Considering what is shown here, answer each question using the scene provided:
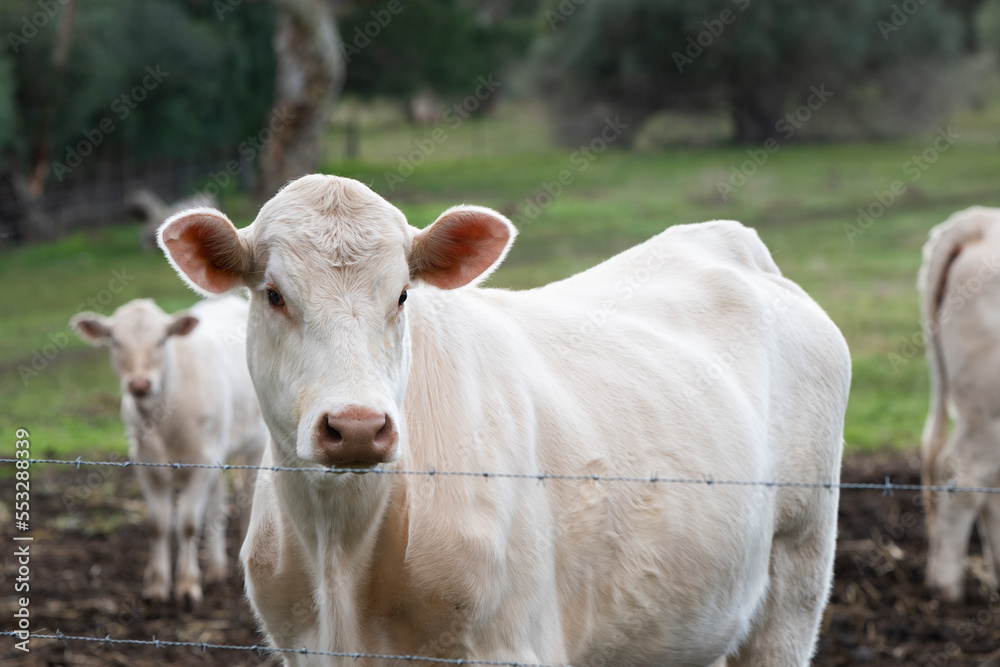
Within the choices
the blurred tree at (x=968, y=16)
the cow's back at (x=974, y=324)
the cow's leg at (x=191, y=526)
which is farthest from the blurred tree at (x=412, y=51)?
the cow's back at (x=974, y=324)

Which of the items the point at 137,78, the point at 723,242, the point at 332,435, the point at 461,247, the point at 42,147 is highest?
the point at 137,78

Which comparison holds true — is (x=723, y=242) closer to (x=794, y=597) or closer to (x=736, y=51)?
(x=794, y=597)

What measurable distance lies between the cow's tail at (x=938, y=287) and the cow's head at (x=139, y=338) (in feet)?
16.4

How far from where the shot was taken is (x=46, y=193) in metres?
24.4

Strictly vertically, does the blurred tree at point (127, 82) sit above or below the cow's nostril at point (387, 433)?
above

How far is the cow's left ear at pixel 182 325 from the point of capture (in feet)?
24.3

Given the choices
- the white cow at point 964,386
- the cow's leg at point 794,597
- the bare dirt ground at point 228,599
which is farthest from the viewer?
the white cow at point 964,386

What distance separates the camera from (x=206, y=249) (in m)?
3.18

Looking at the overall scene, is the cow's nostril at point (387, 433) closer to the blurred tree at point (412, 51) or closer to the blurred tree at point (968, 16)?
the blurred tree at point (412, 51)

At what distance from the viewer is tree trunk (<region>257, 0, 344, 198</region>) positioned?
17734 mm

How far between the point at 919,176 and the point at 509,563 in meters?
25.0

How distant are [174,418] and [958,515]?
17.4 ft

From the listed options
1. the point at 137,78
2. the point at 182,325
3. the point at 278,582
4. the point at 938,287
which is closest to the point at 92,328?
the point at 182,325

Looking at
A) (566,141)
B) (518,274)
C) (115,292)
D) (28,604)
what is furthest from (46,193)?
(28,604)
